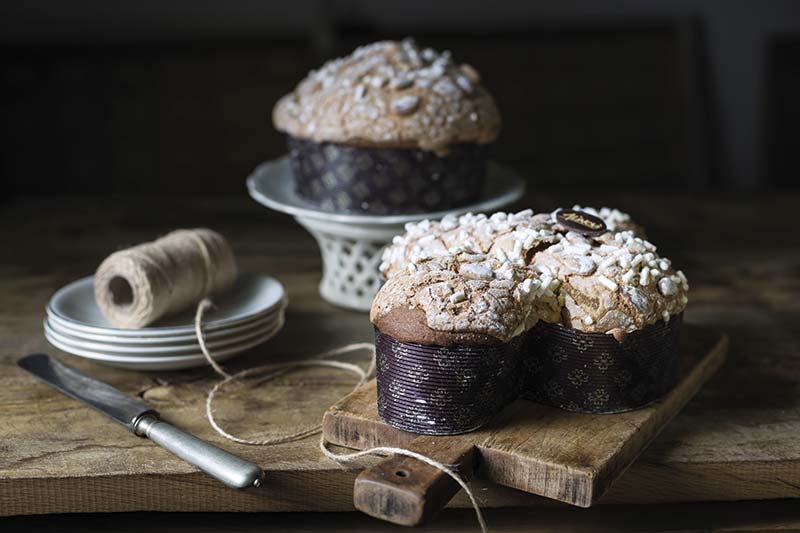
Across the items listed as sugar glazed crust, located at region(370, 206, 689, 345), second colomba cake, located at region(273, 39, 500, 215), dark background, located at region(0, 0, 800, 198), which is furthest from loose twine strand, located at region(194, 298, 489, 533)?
dark background, located at region(0, 0, 800, 198)

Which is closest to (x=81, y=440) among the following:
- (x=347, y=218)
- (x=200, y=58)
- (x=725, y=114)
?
(x=347, y=218)

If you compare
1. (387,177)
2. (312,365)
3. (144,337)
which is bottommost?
(312,365)

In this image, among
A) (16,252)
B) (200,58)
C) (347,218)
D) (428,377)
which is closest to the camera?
(428,377)

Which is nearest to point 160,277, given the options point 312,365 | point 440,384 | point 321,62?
point 312,365

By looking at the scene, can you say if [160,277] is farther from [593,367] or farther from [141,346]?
[593,367]

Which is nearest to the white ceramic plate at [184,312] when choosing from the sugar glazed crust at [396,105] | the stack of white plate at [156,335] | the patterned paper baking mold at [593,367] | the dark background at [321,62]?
the stack of white plate at [156,335]

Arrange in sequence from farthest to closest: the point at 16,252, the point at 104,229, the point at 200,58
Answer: the point at 200,58, the point at 104,229, the point at 16,252

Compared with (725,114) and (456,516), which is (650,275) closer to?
(456,516)
